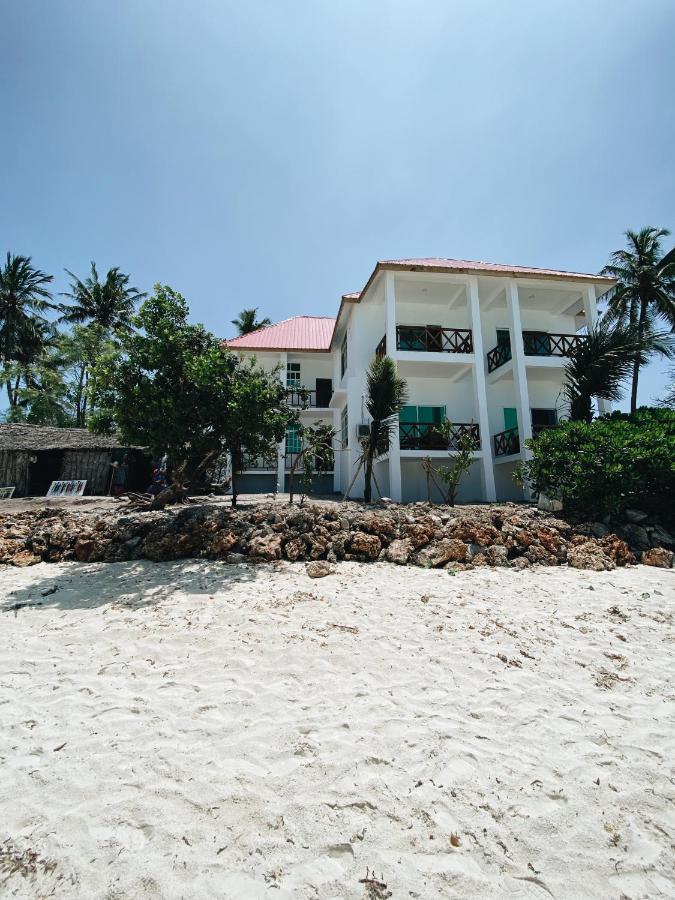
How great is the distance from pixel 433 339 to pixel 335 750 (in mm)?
13345

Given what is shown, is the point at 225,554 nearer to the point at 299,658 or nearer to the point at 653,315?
the point at 299,658

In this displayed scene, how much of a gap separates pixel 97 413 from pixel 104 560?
261 cm

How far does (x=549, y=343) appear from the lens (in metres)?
14.4

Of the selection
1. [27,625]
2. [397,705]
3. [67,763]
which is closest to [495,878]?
[397,705]

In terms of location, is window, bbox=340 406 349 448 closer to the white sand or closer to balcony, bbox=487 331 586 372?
balcony, bbox=487 331 586 372

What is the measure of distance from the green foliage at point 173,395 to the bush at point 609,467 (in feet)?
19.2

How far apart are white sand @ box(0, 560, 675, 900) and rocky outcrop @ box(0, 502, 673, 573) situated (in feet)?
5.56

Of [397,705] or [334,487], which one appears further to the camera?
[334,487]

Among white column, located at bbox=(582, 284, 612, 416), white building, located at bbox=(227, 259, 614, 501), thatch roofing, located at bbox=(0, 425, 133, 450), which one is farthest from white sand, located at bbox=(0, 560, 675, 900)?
thatch roofing, located at bbox=(0, 425, 133, 450)

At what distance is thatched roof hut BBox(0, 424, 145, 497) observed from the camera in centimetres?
1562

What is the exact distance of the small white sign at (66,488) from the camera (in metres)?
14.7

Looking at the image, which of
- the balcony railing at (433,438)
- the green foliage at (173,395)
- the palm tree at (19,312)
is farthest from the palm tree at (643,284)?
the palm tree at (19,312)

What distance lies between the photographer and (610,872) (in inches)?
70.7

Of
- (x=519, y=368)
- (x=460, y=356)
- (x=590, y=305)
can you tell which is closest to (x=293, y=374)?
(x=460, y=356)
